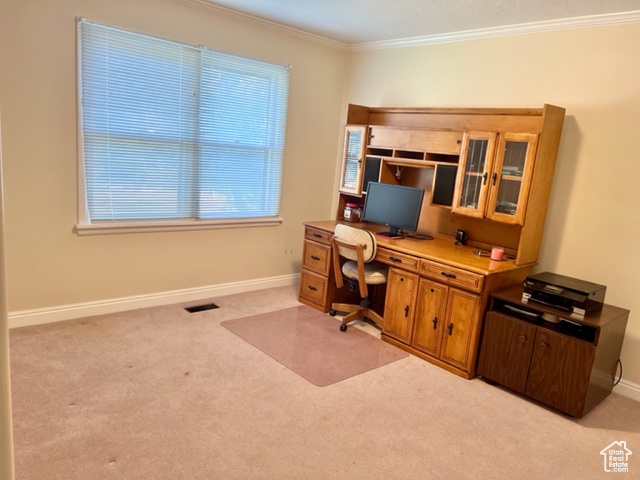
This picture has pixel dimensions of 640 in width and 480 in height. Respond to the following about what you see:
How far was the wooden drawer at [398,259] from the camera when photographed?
3.54 m

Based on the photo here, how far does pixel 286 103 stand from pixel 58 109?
2011 mm

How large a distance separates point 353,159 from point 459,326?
6.33ft

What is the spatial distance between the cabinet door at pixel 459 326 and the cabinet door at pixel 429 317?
0.16 ft

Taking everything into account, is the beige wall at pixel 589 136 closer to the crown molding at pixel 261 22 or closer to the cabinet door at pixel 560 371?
the cabinet door at pixel 560 371

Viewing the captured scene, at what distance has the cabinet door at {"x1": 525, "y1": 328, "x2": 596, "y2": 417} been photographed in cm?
277

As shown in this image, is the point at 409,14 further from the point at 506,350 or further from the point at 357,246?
the point at 506,350

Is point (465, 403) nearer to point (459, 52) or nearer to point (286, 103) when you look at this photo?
point (459, 52)

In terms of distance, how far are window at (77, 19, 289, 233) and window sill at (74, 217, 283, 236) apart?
0.04 ft

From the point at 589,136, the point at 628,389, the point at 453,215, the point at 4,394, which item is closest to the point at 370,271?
the point at 453,215

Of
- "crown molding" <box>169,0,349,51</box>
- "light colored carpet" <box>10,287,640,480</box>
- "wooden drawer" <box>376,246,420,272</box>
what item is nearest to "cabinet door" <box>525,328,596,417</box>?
"light colored carpet" <box>10,287,640,480</box>

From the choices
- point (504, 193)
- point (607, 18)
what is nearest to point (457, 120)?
point (504, 193)

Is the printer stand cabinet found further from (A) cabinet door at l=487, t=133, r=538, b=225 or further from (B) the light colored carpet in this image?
(A) cabinet door at l=487, t=133, r=538, b=225

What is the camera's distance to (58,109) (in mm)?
3346

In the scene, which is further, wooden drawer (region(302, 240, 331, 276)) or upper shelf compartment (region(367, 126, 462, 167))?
wooden drawer (region(302, 240, 331, 276))
